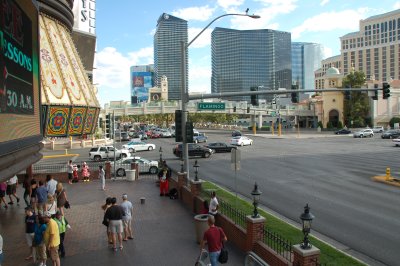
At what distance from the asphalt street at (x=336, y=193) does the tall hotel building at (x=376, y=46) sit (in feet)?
463

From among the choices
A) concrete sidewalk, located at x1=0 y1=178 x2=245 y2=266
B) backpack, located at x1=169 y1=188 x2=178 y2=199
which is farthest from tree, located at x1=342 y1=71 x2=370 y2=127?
concrete sidewalk, located at x1=0 y1=178 x2=245 y2=266

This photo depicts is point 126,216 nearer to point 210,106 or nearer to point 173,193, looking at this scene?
point 173,193

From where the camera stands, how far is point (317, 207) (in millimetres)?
16344

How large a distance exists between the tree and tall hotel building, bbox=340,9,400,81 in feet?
251

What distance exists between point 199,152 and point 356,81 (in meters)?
61.2

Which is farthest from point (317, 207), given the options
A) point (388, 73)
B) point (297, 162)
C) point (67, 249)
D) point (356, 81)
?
point (388, 73)

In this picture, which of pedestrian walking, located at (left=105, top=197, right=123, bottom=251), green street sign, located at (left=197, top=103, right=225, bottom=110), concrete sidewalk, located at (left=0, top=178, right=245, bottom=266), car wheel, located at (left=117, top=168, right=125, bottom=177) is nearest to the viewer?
concrete sidewalk, located at (left=0, top=178, right=245, bottom=266)

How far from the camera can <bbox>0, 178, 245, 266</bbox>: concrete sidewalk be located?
1046cm

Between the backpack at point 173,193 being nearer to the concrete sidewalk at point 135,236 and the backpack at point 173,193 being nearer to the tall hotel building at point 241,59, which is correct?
the concrete sidewalk at point 135,236

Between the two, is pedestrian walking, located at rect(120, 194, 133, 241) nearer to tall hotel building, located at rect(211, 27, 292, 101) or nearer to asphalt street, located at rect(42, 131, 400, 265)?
asphalt street, located at rect(42, 131, 400, 265)

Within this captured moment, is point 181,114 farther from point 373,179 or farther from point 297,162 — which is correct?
point 297,162

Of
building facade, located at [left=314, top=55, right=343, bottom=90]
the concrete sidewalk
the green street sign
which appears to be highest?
building facade, located at [left=314, top=55, right=343, bottom=90]

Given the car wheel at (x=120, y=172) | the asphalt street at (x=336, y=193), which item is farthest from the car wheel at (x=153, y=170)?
the asphalt street at (x=336, y=193)

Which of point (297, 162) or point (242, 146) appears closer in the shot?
point (297, 162)
